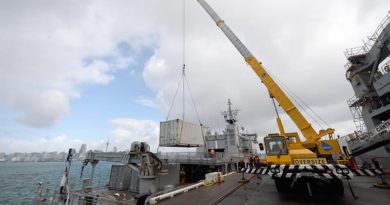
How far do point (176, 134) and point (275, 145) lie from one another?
1878 cm

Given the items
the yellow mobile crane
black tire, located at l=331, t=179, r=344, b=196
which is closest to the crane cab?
the yellow mobile crane

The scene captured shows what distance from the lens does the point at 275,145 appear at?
855cm

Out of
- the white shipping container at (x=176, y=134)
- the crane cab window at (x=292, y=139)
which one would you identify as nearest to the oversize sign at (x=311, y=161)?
the crane cab window at (x=292, y=139)

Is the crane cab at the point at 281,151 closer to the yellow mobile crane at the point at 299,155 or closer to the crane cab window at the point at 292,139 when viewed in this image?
the yellow mobile crane at the point at 299,155

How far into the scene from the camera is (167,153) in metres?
27.1

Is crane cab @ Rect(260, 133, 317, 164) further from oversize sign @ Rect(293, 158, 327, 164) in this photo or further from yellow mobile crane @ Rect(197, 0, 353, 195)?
oversize sign @ Rect(293, 158, 327, 164)

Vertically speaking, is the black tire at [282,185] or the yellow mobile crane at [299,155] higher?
the yellow mobile crane at [299,155]

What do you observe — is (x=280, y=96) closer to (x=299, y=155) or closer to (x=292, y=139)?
(x=292, y=139)

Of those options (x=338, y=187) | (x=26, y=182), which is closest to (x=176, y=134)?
(x=338, y=187)

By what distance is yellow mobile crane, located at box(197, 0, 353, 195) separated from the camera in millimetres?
6471

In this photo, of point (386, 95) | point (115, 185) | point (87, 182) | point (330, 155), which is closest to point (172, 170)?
point (115, 185)

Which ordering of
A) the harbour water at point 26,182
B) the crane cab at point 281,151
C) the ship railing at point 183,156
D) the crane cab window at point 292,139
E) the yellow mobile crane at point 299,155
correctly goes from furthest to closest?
the ship railing at point 183,156 → the harbour water at point 26,182 → the crane cab window at point 292,139 → the crane cab at point 281,151 → the yellow mobile crane at point 299,155

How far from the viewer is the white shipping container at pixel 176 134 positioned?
2575 cm

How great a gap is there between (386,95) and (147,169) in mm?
23851
